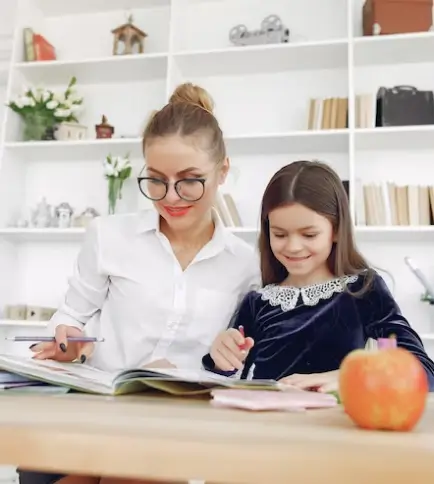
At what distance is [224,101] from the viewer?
3.03 m

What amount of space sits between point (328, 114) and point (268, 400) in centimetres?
221

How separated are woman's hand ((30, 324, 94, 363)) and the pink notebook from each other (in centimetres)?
46

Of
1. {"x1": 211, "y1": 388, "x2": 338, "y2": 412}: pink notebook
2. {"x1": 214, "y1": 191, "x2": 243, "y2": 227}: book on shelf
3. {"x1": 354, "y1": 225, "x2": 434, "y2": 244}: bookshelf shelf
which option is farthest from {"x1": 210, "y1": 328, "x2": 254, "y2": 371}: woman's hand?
{"x1": 214, "y1": 191, "x2": 243, "y2": 227}: book on shelf

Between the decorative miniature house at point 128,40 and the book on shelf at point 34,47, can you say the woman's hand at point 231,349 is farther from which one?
the book on shelf at point 34,47

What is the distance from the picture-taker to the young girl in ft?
4.02

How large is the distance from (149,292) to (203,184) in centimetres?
31

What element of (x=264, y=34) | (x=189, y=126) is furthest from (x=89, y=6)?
(x=189, y=126)

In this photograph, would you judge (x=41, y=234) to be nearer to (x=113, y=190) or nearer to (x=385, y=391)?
(x=113, y=190)

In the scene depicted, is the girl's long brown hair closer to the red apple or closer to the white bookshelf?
the red apple

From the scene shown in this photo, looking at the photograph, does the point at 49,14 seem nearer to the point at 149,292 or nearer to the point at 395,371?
the point at 149,292

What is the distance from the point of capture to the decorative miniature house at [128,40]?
3.00 meters

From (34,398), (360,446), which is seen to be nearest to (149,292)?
(34,398)

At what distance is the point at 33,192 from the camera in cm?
317

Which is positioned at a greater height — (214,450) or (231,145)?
(231,145)
